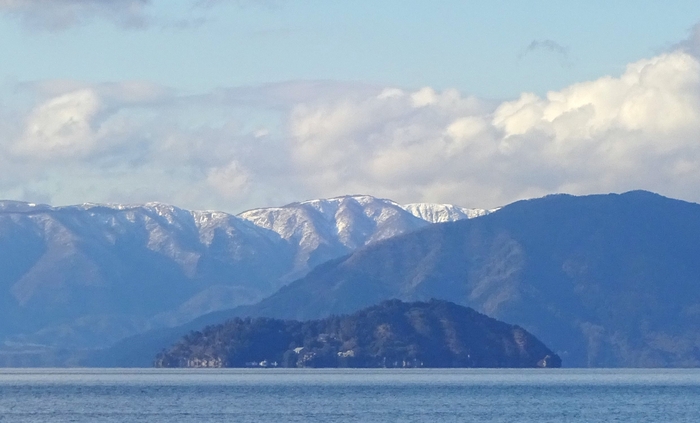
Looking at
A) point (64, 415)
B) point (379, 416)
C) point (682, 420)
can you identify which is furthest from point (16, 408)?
point (682, 420)

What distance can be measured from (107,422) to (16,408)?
32.0 m

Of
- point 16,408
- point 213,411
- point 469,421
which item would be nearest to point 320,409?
point 213,411

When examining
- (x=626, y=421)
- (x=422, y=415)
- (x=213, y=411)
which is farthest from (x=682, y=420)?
(x=213, y=411)

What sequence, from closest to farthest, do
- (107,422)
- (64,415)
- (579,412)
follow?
(107,422) → (64,415) → (579,412)

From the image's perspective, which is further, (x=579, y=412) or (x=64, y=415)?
(x=579, y=412)

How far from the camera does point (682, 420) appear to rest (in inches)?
6944

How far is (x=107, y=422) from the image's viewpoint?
168625mm

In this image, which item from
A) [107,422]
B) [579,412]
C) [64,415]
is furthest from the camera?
[579,412]

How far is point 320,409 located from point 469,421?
1194 inches

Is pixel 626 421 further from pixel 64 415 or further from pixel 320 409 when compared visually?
pixel 64 415

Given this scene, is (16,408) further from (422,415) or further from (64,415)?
(422,415)

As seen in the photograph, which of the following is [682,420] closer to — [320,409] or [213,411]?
[320,409]

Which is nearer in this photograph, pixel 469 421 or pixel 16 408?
pixel 469 421

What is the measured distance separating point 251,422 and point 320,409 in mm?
27299
